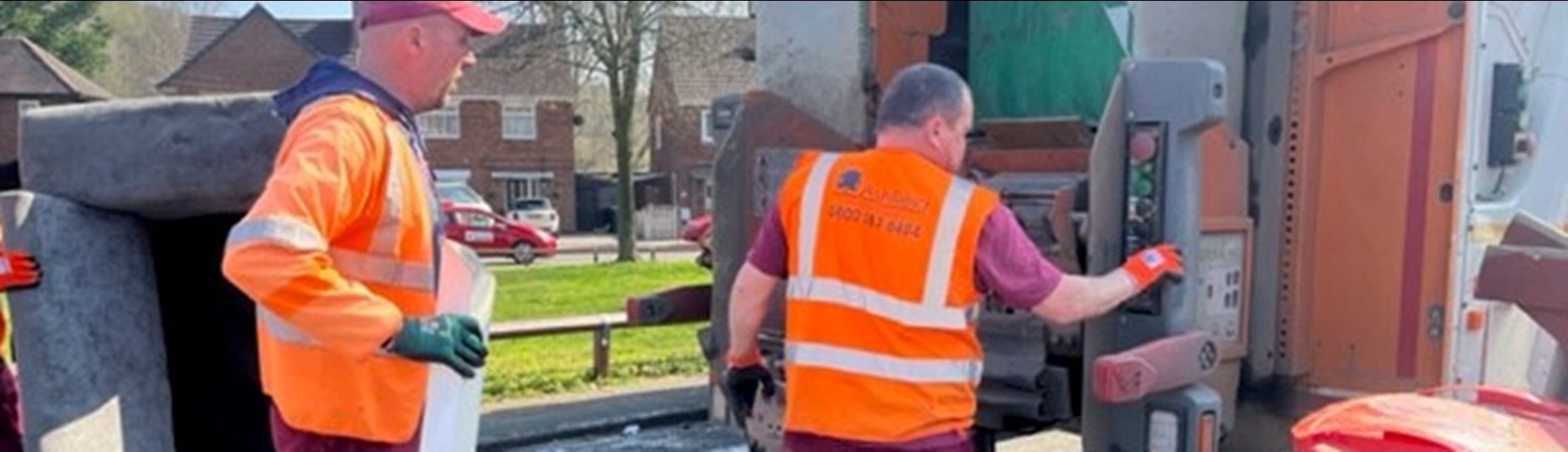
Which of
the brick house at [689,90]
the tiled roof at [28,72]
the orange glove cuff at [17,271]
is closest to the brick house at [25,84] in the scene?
the tiled roof at [28,72]

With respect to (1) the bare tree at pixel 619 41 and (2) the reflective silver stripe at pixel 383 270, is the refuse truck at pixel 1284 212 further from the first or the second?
(1) the bare tree at pixel 619 41

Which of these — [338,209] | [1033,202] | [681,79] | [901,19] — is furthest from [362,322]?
[681,79]

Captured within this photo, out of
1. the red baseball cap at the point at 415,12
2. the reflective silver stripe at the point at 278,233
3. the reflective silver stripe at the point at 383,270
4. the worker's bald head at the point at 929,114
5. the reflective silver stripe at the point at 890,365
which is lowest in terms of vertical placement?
the reflective silver stripe at the point at 890,365

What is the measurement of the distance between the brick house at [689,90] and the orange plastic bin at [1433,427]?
1154cm

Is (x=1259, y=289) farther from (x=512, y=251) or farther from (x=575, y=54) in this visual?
(x=512, y=251)

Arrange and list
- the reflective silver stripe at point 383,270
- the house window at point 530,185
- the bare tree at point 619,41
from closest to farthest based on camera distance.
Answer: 1. the reflective silver stripe at point 383,270
2. the bare tree at point 619,41
3. the house window at point 530,185

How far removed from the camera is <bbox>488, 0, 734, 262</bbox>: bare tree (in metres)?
21.6

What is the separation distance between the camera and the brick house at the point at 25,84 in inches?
219

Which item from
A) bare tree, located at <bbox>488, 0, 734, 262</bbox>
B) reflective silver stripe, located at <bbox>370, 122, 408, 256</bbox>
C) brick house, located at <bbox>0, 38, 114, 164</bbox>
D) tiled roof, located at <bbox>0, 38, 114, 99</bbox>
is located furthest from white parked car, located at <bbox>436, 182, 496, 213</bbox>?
reflective silver stripe, located at <bbox>370, 122, 408, 256</bbox>

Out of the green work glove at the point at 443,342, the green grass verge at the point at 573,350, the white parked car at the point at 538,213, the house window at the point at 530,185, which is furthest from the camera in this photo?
the house window at the point at 530,185

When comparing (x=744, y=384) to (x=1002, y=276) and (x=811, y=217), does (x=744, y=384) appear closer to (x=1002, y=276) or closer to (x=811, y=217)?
(x=811, y=217)

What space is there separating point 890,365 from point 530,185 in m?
35.7

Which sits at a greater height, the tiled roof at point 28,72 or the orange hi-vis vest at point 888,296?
the tiled roof at point 28,72

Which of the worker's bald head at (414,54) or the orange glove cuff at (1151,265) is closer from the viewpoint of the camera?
the worker's bald head at (414,54)
